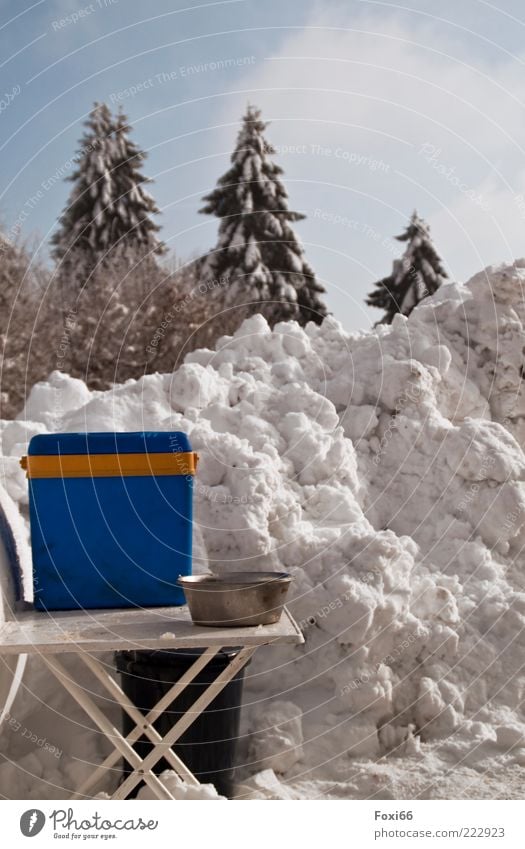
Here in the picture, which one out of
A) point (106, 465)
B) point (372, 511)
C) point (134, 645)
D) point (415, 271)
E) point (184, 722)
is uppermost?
point (415, 271)

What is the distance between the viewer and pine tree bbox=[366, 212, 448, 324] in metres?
19.7

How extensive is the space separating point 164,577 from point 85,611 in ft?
1.31

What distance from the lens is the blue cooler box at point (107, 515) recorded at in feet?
14.6

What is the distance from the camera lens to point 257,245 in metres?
18.7

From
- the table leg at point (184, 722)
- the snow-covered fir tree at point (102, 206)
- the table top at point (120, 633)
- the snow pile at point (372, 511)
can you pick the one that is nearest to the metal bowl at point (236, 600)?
the table top at point (120, 633)

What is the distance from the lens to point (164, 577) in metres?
4.57

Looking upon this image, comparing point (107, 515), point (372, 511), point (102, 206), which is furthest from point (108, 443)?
point (102, 206)

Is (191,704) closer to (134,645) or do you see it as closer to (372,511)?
(134,645)

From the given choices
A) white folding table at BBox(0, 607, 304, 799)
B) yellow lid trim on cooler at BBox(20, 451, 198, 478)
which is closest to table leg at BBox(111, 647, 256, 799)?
white folding table at BBox(0, 607, 304, 799)

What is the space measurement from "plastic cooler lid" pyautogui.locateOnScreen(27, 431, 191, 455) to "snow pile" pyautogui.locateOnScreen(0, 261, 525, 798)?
3.63ft

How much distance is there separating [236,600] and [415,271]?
17.0 metres

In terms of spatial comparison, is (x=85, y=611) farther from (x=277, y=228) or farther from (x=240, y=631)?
(x=277, y=228)

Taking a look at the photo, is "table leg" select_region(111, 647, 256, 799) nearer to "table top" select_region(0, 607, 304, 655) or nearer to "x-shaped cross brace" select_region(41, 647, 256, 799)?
"x-shaped cross brace" select_region(41, 647, 256, 799)
